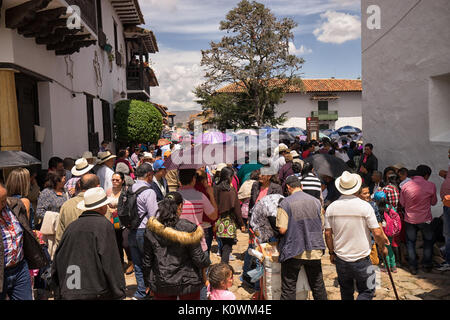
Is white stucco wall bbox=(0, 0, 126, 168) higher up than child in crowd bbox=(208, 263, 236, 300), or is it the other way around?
white stucco wall bbox=(0, 0, 126, 168)

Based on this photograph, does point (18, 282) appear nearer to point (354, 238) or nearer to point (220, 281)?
point (220, 281)

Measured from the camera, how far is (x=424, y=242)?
19.6ft

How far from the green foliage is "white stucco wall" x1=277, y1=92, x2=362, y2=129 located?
25804mm

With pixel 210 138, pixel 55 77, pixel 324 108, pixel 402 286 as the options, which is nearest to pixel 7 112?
pixel 55 77

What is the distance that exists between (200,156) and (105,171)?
185 cm

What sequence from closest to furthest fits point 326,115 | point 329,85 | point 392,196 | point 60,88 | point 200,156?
point 392,196, point 200,156, point 60,88, point 326,115, point 329,85

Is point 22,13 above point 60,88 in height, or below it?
above

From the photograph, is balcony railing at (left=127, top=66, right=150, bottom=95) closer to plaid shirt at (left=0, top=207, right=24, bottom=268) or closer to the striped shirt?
the striped shirt

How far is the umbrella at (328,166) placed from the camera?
6172 mm

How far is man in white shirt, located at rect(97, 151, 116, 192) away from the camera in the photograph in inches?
259

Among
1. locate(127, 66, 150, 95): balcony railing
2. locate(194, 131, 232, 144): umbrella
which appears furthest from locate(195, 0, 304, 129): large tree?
locate(194, 131, 232, 144): umbrella

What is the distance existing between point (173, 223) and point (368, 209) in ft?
6.76

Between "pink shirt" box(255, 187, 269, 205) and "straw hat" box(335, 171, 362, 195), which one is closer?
"straw hat" box(335, 171, 362, 195)

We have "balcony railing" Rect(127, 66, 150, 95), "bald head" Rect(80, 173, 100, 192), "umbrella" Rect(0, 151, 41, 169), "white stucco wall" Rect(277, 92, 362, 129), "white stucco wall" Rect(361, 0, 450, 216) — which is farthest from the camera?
"white stucco wall" Rect(277, 92, 362, 129)
